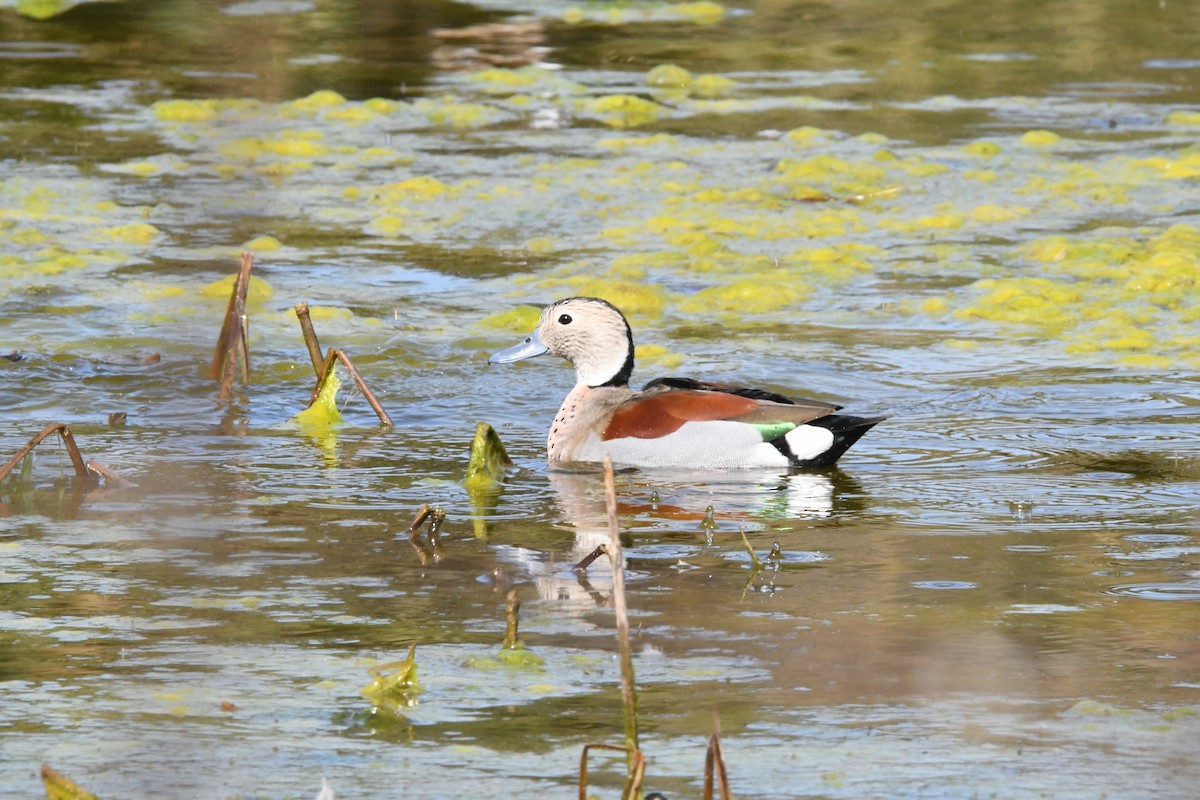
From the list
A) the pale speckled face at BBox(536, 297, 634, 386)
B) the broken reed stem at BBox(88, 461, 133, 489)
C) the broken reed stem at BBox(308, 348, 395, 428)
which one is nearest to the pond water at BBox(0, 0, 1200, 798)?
the broken reed stem at BBox(88, 461, 133, 489)

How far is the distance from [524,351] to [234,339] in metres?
1.22

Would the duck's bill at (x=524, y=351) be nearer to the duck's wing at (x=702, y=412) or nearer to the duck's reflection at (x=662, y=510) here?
the duck's wing at (x=702, y=412)

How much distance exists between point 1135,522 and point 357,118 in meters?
9.89

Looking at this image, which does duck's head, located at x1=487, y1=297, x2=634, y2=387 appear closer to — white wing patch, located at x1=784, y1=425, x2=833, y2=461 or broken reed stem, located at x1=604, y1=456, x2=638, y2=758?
white wing patch, located at x1=784, y1=425, x2=833, y2=461

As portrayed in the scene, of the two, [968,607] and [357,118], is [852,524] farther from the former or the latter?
[357,118]

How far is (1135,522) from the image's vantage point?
652 centimetres

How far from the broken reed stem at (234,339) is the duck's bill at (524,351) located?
106 cm

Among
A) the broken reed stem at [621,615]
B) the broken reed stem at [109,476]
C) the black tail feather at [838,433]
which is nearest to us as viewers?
the broken reed stem at [621,615]

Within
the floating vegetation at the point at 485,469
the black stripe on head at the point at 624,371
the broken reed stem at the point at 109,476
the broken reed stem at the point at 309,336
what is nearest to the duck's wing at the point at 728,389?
the black stripe on head at the point at 624,371

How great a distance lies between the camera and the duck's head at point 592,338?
844 cm

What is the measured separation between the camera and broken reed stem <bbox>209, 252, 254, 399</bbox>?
316 inches

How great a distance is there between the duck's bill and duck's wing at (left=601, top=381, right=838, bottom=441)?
2.79 ft

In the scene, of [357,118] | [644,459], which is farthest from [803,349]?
[357,118]

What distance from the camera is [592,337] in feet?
27.7
